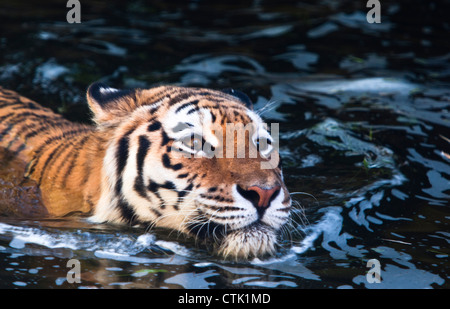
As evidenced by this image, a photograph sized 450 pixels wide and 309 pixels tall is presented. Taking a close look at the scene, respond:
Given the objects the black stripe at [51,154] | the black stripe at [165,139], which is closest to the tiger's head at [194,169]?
the black stripe at [165,139]

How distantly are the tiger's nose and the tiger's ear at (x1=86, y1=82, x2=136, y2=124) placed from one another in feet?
3.12

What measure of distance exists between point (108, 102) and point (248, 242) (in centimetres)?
117

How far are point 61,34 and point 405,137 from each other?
405 centimetres

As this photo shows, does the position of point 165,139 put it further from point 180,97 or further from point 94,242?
point 94,242

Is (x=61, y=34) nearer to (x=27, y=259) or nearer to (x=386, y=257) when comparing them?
(x=27, y=259)

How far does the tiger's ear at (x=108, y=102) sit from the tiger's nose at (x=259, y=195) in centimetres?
95

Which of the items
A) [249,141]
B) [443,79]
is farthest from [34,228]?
[443,79]

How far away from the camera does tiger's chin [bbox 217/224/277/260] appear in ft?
10.1

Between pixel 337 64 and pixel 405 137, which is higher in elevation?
pixel 337 64

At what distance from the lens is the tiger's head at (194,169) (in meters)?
3.04

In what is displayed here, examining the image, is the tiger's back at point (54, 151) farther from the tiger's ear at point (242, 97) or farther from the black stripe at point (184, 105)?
the tiger's ear at point (242, 97)

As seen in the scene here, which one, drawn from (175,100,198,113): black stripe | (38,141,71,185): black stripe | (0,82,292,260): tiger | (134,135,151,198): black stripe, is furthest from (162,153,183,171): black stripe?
(38,141,71,185): black stripe

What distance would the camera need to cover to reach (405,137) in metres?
5.11

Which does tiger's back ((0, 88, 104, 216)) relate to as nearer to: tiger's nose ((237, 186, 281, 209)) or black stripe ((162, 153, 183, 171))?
black stripe ((162, 153, 183, 171))
